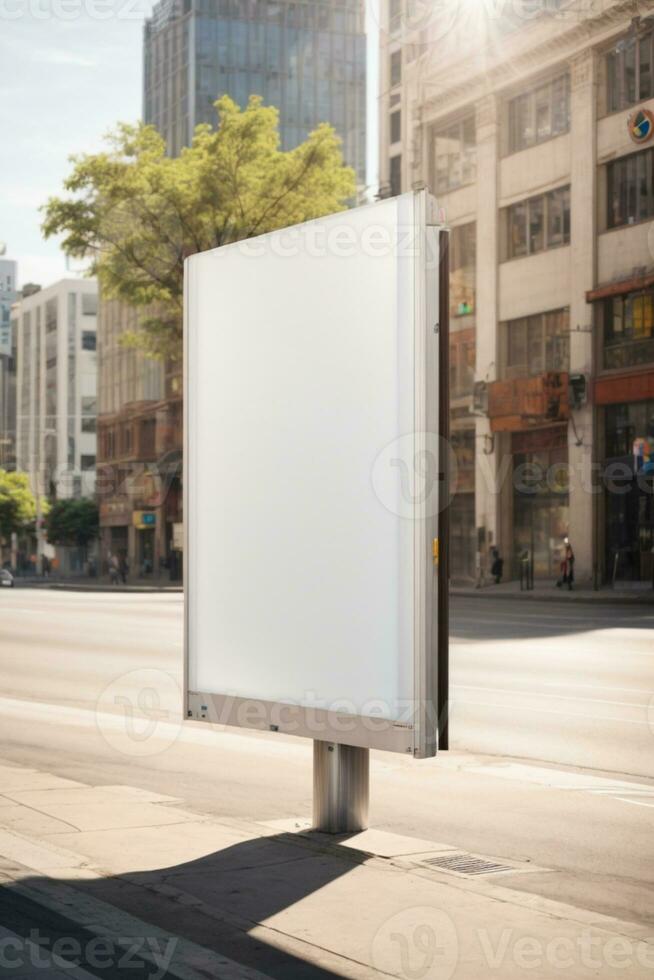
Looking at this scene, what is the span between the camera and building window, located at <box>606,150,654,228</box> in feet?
132

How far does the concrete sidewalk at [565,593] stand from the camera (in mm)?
35406

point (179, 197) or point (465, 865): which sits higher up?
point (179, 197)

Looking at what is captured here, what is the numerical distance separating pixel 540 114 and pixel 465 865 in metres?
41.2

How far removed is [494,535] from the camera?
46.3 m

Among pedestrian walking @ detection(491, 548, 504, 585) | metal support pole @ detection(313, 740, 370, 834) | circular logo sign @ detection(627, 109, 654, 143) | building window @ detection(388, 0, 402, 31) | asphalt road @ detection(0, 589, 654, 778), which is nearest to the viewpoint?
metal support pole @ detection(313, 740, 370, 834)

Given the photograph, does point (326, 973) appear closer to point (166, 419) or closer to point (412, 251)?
point (412, 251)

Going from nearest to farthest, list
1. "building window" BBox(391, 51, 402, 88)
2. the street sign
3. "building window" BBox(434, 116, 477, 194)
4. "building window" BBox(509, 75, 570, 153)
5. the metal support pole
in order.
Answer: the street sign, the metal support pole, "building window" BBox(509, 75, 570, 153), "building window" BBox(434, 116, 477, 194), "building window" BBox(391, 51, 402, 88)

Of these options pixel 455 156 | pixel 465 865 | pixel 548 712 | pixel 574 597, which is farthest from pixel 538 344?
pixel 465 865

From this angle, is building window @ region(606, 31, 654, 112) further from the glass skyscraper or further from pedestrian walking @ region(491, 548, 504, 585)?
the glass skyscraper

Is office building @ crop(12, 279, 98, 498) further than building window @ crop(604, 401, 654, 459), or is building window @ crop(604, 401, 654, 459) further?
office building @ crop(12, 279, 98, 498)

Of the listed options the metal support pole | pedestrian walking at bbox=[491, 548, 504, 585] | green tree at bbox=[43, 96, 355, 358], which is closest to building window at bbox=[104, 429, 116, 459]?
green tree at bbox=[43, 96, 355, 358]

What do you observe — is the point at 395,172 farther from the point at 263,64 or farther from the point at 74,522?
the point at 263,64

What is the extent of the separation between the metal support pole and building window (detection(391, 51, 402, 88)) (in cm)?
5850

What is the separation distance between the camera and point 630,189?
41.0m
